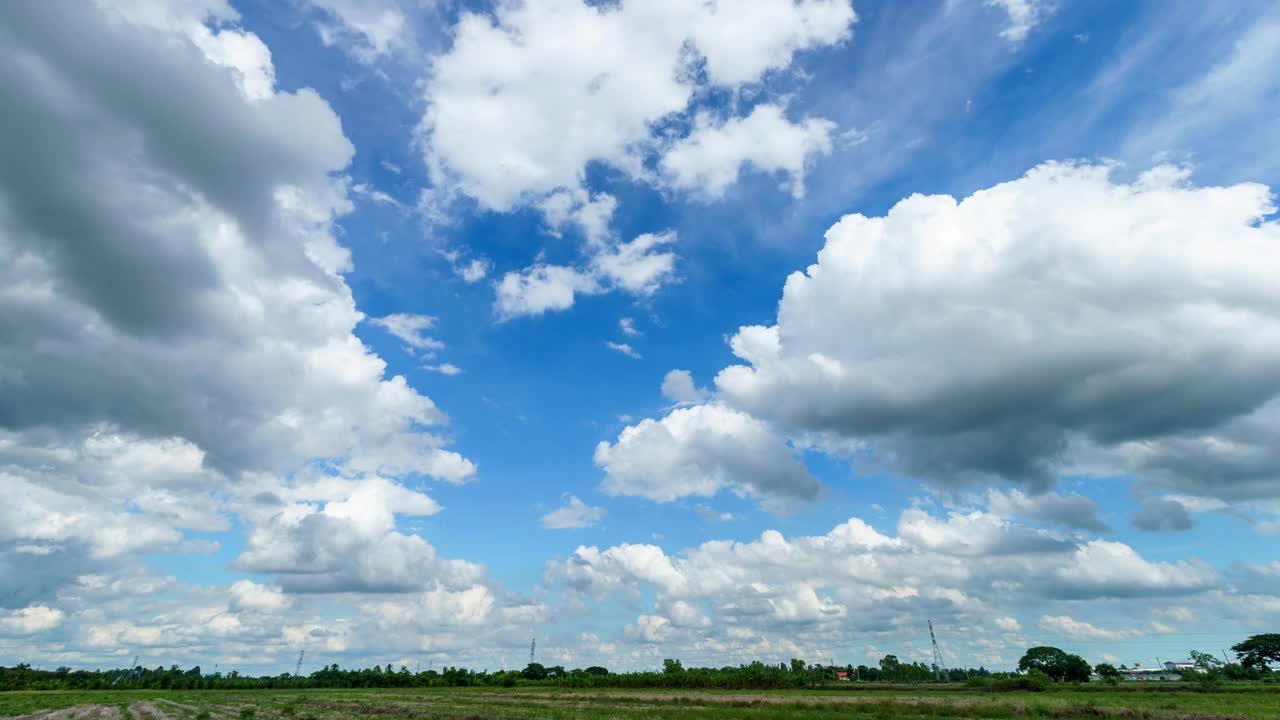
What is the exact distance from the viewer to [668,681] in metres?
171

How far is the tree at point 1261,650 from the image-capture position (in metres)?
188

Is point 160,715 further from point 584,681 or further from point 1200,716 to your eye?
point 584,681

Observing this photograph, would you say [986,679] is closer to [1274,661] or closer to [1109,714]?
[1109,714]

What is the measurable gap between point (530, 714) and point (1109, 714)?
62114 millimetres

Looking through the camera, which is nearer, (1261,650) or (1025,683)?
(1025,683)

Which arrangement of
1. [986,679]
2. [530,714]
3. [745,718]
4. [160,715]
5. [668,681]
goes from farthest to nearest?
[668,681] < [986,679] < [160,715] < [530,714] < [745,718]

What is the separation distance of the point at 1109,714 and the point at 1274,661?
195 metres

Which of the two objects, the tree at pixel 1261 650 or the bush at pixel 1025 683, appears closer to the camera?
the bush at pixel 1025 683

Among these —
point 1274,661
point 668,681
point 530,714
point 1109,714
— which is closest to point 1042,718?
point 1109,714

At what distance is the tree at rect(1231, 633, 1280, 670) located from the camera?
188 metres

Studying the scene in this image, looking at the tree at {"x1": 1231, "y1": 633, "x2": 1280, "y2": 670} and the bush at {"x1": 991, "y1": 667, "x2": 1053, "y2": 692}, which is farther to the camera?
the tree at {"x1": 1231, "y1": 633, "x2": 1280, "y2": 670}

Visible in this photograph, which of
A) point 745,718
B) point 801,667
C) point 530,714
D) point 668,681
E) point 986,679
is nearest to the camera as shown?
point 745,718

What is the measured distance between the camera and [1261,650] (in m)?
191

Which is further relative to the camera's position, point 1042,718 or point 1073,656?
point 1073,656
